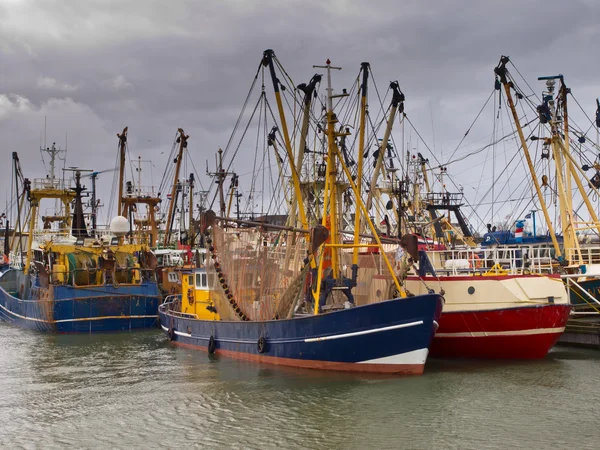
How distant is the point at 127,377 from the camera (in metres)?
22.6

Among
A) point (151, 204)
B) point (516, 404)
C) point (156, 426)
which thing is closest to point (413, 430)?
point (516, 404)

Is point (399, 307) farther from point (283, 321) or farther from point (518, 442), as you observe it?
point (518, 442)

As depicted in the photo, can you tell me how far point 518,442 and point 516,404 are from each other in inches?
127

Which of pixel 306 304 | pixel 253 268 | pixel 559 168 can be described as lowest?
pixel 306 304

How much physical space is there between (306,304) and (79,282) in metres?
19.7

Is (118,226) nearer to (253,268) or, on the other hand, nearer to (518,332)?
(253,268)

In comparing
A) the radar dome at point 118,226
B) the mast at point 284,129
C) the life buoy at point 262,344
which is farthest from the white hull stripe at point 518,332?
the radar dome at point 118,226

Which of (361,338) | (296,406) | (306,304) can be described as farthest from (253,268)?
(296,406)

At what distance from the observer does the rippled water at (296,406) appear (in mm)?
15100

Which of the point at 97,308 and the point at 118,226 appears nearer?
the point at 97,308

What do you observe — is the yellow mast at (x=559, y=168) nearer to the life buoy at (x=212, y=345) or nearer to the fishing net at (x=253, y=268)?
the fishing net at (x=253, y=268)

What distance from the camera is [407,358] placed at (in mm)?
20156

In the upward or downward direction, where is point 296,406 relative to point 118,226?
downward

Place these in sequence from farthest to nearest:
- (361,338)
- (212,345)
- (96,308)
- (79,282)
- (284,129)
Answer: (79,282) < (96,308) < (212,345) < (284,129) < (361,338)
